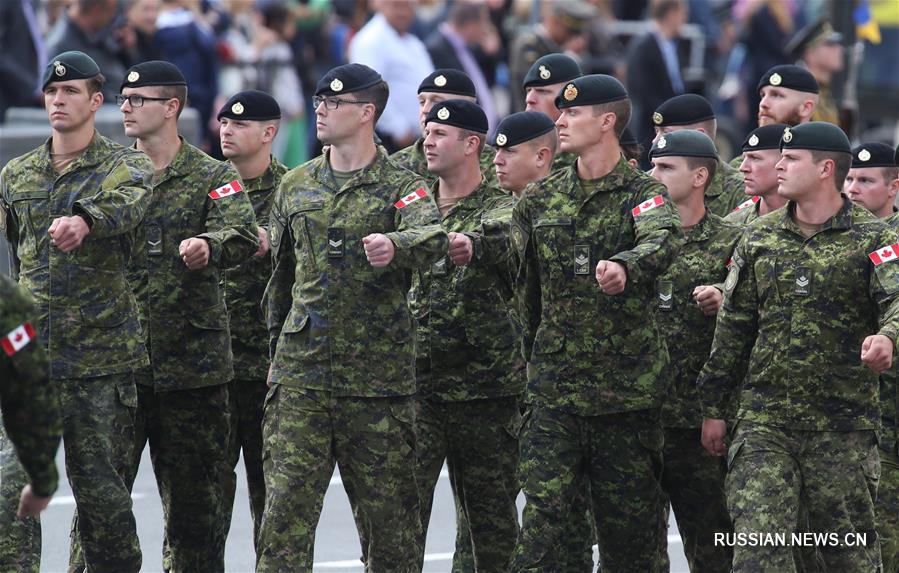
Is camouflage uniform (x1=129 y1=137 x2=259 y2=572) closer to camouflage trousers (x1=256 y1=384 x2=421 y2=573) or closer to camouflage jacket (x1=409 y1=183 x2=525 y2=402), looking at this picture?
camouflage trousers (x1=256 y1=384 x2=421 y2=573)

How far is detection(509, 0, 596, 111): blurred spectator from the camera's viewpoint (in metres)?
16.8

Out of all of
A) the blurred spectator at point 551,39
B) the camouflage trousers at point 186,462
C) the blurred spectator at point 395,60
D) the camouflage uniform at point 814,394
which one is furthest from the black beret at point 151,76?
the blurred spectator at point 395,60

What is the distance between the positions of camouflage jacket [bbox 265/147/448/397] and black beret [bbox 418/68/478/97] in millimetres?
1874

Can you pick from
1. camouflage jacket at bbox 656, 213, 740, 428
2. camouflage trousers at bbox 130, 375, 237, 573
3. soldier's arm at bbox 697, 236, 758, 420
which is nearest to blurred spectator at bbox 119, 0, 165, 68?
camouflage trousers at bbox 130, 375, 237, 573

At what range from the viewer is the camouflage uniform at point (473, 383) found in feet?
31.7

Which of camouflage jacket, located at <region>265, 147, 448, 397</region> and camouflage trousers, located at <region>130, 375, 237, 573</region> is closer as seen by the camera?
camouflage jacket, located at <region>265, 147, 448, 397</region>

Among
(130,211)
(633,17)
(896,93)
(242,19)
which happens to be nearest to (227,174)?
(130,211)

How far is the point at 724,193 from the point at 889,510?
2.12 m

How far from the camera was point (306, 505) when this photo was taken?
28.7ft

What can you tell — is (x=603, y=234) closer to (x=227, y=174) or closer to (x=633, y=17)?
(x=227, y=174)

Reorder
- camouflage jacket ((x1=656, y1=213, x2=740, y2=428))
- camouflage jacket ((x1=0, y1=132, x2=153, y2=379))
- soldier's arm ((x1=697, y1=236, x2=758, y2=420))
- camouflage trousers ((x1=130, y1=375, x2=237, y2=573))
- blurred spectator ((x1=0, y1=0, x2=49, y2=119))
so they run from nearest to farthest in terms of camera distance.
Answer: soldier's arm ((x1=697, y1=236, x2=758, y2=420)) < camouflage jacket ((x1=0, y1=132, x2=153, y2=379)) < camouflage jacket ((x1=656, y1=213, x2=740, y2=428)) < camouflage trousers ((x1=130, y1=375, x2=237, y2=573)) < blurred spectator ((x1=0, y1=0, x2=49, y2=119))

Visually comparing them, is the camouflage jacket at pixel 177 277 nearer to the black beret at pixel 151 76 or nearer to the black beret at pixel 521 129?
the black beret at pixel 151 76

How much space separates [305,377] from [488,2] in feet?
46.8

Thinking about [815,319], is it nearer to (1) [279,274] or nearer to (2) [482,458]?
(2) [482,458]
